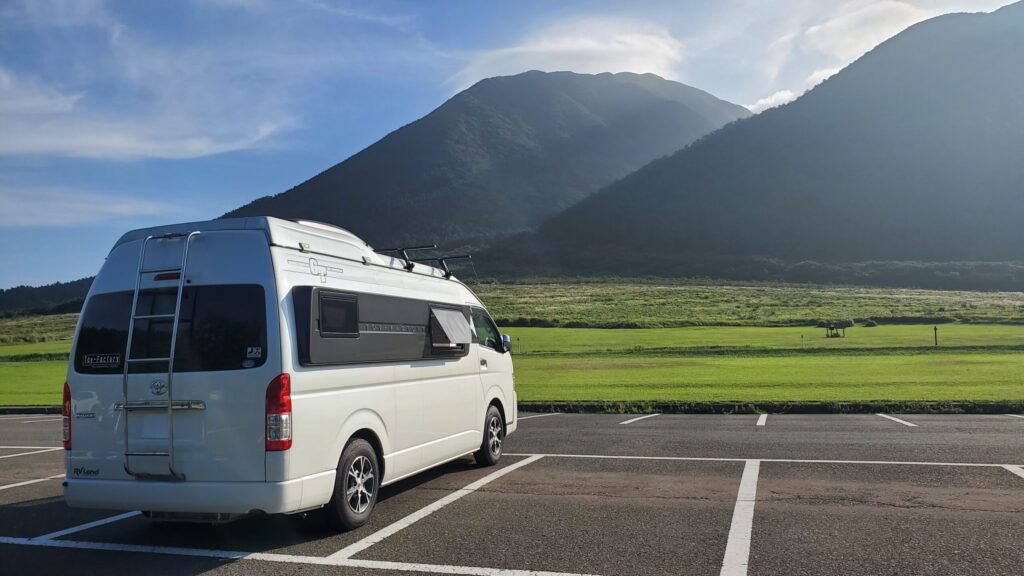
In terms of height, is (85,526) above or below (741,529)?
above

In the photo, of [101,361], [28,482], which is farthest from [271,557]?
[28,482]

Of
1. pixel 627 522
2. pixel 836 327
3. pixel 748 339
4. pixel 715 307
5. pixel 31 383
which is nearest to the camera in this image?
pixel 627 522

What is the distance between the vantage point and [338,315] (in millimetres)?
7164

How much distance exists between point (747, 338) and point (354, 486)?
4135 cm

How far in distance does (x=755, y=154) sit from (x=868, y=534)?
19750 cm

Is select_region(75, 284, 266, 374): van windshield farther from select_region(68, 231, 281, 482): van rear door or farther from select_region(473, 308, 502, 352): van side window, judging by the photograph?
select_region(473, 308, 502, 352): van side window

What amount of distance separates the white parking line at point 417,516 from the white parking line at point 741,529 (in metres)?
2.80

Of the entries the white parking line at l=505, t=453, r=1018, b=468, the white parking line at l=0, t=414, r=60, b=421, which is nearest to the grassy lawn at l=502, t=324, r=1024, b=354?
the white parking line at l=0, t=414, r=60, b=421

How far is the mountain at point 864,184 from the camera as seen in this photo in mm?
155875

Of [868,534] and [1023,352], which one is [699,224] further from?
[868,534]

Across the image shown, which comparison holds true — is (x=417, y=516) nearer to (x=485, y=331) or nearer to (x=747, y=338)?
(x=485, y=331)

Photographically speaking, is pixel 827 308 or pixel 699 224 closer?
pixel 827 308

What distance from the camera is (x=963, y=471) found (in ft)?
30.2

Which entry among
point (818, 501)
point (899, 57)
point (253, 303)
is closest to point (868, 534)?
point (818, 501)
